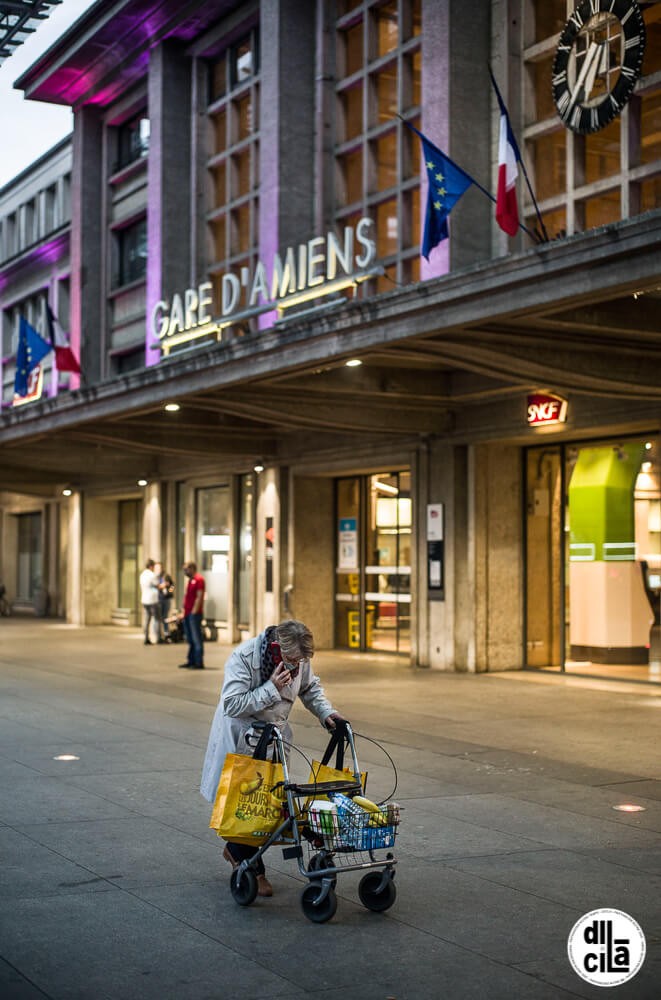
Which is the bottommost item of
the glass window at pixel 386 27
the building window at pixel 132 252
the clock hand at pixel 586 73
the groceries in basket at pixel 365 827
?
the groceries in basket at pixel 365 827

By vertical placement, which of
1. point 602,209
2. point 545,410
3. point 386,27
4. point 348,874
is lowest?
point 348,874

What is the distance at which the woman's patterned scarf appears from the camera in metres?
6.78

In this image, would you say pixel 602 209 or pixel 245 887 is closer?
pixel 245 887

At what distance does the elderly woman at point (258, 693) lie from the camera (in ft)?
21.8

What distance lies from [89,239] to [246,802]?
28.5 meters

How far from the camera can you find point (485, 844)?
26.3 ft

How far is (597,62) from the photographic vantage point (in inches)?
673

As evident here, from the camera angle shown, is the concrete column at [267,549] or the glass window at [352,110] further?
the concrete column at [267,549]

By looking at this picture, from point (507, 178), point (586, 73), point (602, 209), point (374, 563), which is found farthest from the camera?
point (374, 563)

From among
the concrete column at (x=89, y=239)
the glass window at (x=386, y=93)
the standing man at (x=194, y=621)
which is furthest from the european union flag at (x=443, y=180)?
the concrete column at (x=89, y=239)

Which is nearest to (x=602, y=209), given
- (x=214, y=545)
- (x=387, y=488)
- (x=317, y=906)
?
(x=387, y=488)

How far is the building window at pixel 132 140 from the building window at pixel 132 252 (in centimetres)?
160

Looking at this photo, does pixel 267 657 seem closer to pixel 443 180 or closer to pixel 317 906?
pixel 317 906

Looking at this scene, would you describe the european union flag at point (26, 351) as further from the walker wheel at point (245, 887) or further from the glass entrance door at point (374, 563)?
the walker wheel at point (245, 887)
